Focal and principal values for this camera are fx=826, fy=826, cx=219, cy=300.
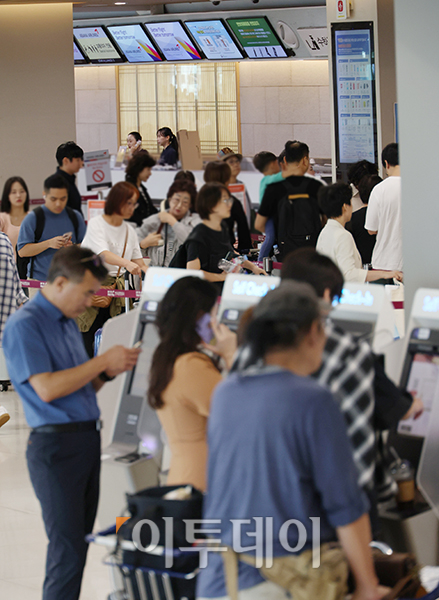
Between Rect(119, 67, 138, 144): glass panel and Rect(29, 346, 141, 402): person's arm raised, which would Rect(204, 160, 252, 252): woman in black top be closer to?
Rect(29, 346, 141, 402): person's arm raised

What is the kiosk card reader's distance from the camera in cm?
303

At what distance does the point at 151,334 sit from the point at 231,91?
12.5 m

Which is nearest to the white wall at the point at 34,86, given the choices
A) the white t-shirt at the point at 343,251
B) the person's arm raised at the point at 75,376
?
the white t-shirt at the point at 343,251

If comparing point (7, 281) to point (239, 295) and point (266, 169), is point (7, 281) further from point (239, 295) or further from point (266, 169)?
point (266, 169)

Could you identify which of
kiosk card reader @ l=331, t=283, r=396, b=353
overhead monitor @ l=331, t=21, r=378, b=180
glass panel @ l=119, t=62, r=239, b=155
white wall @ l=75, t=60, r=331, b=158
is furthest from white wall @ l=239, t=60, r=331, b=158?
kiosk card reader @ l=331, t=283, r=396, b=353

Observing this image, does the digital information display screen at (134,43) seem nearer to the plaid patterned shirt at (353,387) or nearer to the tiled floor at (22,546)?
the tiled floor at (22,546)

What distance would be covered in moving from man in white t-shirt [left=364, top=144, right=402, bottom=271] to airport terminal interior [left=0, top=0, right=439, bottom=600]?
0.08 ft

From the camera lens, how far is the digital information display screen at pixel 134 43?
14.4 m

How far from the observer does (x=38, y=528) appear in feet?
14.3

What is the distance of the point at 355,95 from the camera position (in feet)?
29.6

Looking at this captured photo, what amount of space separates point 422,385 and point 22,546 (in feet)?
7.52

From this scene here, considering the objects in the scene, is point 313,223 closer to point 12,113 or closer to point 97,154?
point 97,154

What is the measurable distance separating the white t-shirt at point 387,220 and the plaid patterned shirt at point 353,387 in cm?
362

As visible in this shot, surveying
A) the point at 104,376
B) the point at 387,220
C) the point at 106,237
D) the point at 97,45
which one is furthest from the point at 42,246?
the point at 97,45
